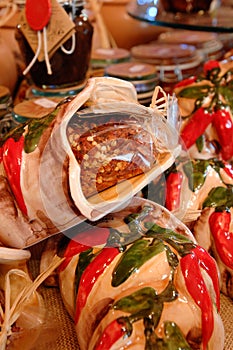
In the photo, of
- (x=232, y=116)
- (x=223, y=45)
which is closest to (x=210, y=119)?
(x=232, y=116)

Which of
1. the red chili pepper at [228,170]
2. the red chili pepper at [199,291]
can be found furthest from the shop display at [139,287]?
the red chili pepper at [228,170]

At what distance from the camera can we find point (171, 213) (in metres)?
0.64

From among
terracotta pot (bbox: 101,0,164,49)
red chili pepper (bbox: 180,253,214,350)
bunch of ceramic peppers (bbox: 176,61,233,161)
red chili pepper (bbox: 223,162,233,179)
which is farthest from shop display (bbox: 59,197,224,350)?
terracotta pot (bbox: 101,0,164,49)

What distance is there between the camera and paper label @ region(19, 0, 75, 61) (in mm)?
808

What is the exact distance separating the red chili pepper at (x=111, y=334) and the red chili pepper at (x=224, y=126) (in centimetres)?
43

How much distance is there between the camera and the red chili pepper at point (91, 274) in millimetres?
531

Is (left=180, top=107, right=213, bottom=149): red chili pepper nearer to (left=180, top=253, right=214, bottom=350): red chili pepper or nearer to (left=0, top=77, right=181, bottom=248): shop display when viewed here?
(left=0, top=77, right=181, bottom=248): shop display

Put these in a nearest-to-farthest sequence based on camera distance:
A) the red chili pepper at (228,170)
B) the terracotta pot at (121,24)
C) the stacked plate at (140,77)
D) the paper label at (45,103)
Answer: the red chili pepper at (228,170) < the paper label at (45,103) < the stacked plate at (140,77) < the terracotta pot at (121,24)

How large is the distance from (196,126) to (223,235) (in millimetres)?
232

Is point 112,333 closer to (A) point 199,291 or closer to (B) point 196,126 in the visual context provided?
(A) point 199,291

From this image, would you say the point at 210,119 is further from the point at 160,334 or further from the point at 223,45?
the point at 223,45

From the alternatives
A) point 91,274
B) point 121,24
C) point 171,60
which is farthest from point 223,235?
point 121,24

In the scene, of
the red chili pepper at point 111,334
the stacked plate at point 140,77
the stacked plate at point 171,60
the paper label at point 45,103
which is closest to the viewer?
the red chili pepper at point 111,334

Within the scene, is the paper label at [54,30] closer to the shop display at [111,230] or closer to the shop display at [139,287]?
the shop display at [111,230]
